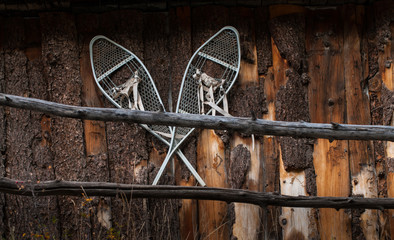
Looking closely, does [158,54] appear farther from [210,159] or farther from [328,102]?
[328,102]

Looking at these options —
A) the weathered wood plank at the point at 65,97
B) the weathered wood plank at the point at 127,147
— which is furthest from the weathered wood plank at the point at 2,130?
the weathered wood plank at the point at 127,147

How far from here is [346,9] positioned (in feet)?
12.0

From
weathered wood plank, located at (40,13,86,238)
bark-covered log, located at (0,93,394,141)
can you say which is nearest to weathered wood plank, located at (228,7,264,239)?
bark-covered log, located at (0,93,394,141)

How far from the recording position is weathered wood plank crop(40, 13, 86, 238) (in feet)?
11.6

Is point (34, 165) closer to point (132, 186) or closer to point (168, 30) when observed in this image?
point (132, 186)

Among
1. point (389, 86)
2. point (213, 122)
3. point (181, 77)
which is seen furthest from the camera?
point (181, 77)

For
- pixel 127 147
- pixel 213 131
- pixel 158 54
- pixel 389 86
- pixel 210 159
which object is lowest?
pixel 210 159

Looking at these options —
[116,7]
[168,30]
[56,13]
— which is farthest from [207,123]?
[56,13]

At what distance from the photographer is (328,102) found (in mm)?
3566

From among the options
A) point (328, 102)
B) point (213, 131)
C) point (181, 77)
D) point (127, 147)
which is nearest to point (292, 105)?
point (328, 102)

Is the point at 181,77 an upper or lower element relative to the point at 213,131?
upper

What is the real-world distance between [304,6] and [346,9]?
348 millimetres

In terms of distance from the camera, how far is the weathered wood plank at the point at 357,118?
3436 millimetres

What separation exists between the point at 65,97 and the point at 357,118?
238 cm
